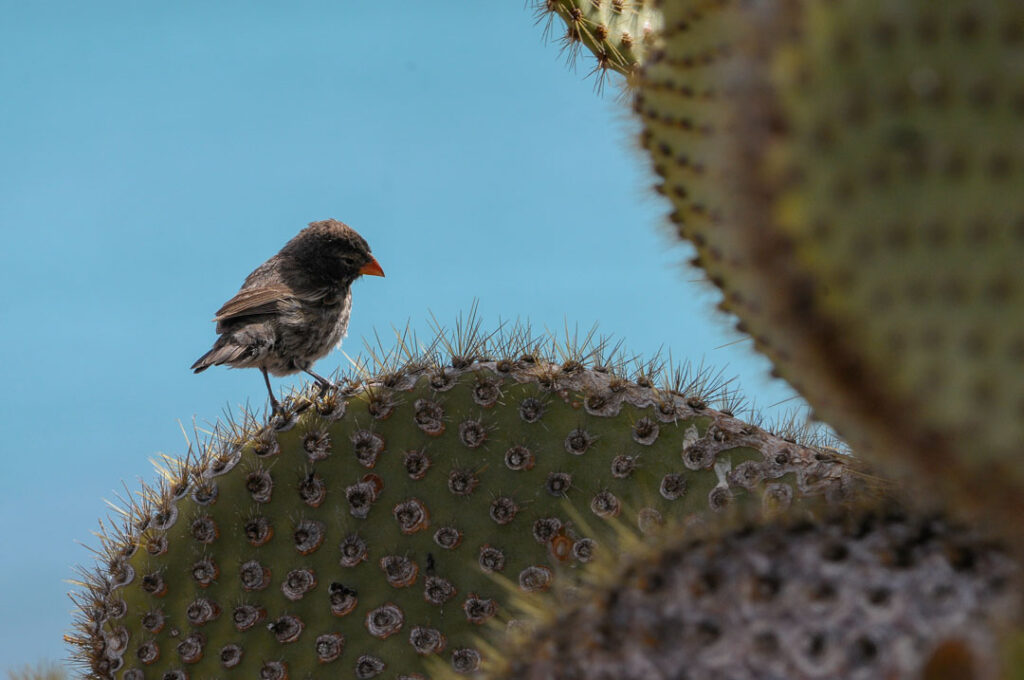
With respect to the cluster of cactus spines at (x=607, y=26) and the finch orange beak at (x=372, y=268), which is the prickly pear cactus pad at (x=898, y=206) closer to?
the cluster of cactus spines at (x=607, y=26)

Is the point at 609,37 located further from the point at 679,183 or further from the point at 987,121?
the point at 987,121

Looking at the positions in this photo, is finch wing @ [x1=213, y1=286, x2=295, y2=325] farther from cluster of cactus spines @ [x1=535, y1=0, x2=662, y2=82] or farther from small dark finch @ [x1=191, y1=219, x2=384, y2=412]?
cluster of cactus spines @ [x1=535, y1=0, x2=662, y2=82]

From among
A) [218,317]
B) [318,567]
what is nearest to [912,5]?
A: [318,567]

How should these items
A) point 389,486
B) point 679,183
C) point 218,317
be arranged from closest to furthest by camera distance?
point 679,183
point 389,486
point 218,317

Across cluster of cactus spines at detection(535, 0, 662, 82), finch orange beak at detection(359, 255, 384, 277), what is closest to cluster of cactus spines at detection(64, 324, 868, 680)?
cluster of cactus spines at detection(535, 0, 662, 82)

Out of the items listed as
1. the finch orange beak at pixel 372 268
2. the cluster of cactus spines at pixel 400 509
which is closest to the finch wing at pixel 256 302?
the finch orange beak at pixel 372 268

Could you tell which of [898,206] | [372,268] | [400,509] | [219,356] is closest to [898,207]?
[898,206]

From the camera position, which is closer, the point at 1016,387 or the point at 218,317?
the point at 1016,387

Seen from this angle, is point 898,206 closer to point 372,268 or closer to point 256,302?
point 256,302
